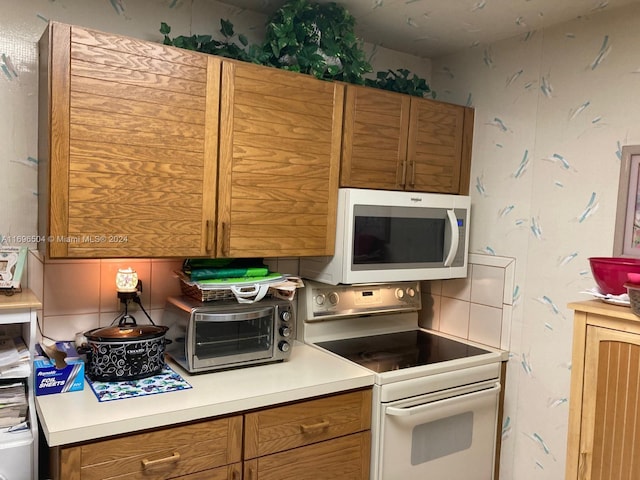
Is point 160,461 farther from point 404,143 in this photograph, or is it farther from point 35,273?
point 404,143

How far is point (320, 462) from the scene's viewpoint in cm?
188

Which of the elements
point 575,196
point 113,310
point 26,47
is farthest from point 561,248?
point 26,47

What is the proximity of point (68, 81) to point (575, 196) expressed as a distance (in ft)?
6.19

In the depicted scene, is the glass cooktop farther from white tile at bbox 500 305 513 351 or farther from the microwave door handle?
the microwave door handle

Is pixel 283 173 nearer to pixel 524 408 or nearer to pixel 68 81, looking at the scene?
pixel 68 81

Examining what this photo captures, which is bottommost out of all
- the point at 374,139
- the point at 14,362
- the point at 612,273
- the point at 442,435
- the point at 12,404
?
the point at 442,435

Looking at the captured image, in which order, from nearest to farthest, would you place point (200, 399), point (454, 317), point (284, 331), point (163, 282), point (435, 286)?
point (200, 399) → point (284, 331) → point (163, 282) → point (454, 317) → point (435, 286)

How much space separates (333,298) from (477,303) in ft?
2.32

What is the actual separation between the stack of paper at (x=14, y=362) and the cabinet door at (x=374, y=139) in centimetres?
127

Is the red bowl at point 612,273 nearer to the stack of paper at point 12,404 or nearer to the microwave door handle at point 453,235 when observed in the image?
the microwave door handle at point 453,235

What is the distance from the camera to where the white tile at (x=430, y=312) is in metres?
2.73

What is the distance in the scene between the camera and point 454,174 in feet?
8.12

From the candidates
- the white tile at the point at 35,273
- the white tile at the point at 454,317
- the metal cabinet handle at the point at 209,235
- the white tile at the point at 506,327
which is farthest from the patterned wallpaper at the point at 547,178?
the white tile at the point at 35,273

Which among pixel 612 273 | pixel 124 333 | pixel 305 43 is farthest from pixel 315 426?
pixel 305 43
